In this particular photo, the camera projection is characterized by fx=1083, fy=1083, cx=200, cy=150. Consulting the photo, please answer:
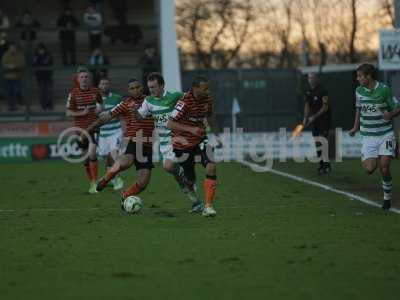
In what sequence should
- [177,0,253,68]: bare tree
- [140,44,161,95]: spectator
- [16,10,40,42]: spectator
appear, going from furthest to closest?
1. [177,0,253,68]: bare tree
2. [140,44,161,95]: spectator
3. [16,10,40,42]: spectator

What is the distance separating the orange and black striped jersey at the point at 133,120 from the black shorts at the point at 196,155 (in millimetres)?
796

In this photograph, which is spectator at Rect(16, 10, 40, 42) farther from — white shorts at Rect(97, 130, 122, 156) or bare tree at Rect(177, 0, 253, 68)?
bare tree at Rect(177, 0, 253, 68)

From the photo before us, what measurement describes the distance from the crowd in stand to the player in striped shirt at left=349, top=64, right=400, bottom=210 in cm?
1844

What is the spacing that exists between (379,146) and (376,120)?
376mm

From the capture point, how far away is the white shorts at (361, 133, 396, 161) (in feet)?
50.9

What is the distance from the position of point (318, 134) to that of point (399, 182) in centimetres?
416

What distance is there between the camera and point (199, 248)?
1160 centimetres

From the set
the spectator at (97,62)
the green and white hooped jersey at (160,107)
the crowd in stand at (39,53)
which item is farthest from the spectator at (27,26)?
the green and white hooped jersey at (160,107)

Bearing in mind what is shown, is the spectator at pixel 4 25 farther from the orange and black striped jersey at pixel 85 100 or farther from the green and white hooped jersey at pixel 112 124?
the orange and black striped jersey at pixel 85 100

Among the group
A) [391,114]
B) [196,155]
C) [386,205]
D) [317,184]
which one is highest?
[391,114]

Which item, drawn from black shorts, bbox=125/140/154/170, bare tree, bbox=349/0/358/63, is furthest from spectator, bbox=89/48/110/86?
black shorts, bbox=125/140/154/170

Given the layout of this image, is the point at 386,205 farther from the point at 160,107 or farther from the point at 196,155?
the point at 160,107

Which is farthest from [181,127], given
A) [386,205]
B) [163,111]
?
[386,205]

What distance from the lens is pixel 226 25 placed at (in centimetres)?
5841
